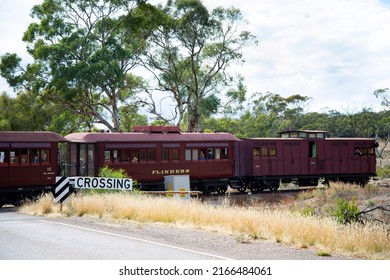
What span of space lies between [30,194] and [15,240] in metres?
13.0

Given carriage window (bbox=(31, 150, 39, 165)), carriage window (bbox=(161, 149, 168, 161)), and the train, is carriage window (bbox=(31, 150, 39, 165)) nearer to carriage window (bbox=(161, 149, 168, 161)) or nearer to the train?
the train

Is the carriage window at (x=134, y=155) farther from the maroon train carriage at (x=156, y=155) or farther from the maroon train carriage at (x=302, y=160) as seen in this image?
the maroon train carriage at (x=302, y=160)

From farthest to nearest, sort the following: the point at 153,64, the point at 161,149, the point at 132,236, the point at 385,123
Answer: the point at 385,123
the point at 153,64
the point at 161,149
the point at 132,236

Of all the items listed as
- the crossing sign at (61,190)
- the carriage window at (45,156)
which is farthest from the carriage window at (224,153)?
the crossing sign at (61,190)

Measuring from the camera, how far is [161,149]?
28.9 metres

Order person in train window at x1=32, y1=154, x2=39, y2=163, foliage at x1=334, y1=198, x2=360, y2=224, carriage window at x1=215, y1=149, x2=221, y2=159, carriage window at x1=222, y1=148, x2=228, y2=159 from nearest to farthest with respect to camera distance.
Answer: foliage at x1=334, y1=198, x2=360, y2=224, person in train window at x1=32, y1=154, x2=39, y2=163, carriage window at x1=215, y1=149, x2=221, y2=159, carriage window at x1=222, y1=148, x2=228, y2=159

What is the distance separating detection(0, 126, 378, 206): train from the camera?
986 inches

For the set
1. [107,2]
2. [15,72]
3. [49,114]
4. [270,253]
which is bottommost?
[270,253]

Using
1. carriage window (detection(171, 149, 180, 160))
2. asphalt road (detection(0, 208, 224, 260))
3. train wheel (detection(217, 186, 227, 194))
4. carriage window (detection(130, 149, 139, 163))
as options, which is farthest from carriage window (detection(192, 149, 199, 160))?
asphalt road (detection(0, 208, 224, 260))

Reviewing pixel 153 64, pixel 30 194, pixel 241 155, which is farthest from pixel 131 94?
pixel 30 194

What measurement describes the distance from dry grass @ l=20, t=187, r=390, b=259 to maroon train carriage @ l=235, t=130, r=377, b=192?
41.5 feet

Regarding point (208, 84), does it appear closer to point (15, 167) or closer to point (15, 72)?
point (15, 72)

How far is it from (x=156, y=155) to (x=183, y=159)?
157cm

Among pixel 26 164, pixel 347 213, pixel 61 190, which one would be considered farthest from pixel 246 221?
pixel 26 164
